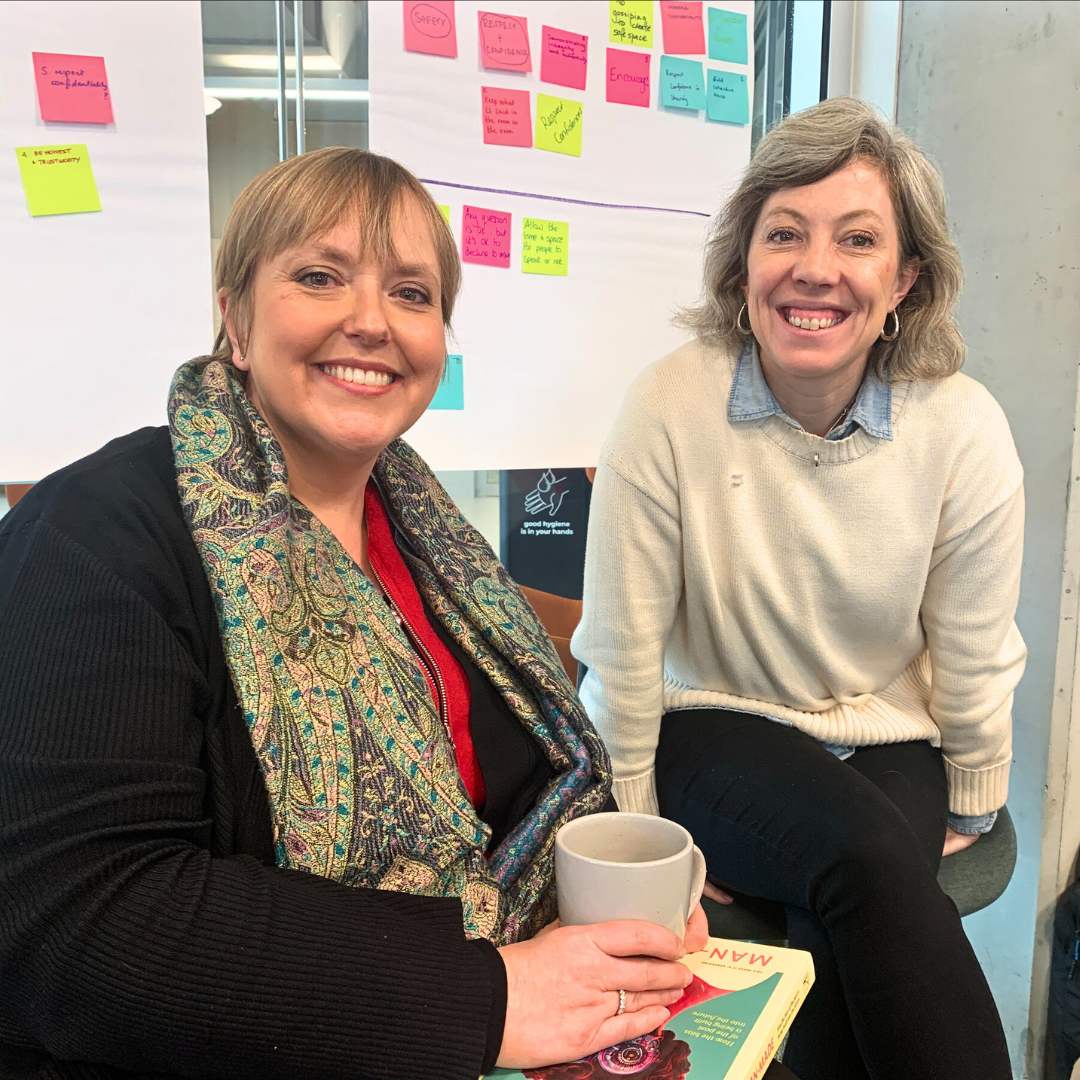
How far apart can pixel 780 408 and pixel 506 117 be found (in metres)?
0.92

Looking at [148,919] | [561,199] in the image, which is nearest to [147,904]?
[148,919]

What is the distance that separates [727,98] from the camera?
2.13 m

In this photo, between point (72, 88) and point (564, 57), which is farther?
point (564, 57)

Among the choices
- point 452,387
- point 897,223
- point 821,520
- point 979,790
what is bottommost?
point 979,790

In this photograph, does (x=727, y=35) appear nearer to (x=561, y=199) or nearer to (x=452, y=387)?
(x=561, y=199)

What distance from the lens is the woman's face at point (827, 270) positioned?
137 centimetres

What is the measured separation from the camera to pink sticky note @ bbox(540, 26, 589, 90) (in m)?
1.98

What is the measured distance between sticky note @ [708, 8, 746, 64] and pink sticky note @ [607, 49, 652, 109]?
6.3 inches

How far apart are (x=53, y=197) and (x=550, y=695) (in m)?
1.29

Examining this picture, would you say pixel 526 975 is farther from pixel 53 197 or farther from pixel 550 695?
pixel 53 197

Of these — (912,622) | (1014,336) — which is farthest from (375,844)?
(1014,336)

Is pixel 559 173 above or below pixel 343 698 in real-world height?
above

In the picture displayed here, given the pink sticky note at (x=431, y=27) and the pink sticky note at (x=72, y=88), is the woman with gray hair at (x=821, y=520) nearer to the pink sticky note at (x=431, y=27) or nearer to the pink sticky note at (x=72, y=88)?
the pink sticky note at (x=431, y=27)

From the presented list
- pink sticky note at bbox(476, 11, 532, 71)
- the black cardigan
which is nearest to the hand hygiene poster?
pink sticky note at bbox(476, 11, 532, 71)
